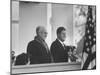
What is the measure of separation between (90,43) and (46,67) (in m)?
0.73

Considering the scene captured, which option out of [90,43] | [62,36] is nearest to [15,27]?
[62,36]

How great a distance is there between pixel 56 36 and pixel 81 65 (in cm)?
55

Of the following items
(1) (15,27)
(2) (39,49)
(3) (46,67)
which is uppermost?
(1) (15,27)

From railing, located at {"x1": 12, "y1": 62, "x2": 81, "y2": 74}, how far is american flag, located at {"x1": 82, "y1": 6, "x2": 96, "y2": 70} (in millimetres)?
137

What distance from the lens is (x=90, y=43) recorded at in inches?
117

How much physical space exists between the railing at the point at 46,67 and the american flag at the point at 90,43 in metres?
0.14

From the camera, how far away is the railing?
2.59 meters

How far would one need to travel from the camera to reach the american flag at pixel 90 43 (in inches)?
116

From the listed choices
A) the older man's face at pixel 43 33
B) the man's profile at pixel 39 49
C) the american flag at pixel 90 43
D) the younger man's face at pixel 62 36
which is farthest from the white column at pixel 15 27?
the american flag at pixel 90 43

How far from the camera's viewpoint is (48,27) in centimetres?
274

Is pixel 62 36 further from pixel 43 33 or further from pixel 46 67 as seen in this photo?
pixel 46 67

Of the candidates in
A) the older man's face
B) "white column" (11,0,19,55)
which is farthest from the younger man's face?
"white column" (11,0,19,55)

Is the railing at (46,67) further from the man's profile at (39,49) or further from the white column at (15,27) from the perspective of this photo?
the white column at (15,27)

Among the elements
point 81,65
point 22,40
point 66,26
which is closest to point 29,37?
point 22,40
